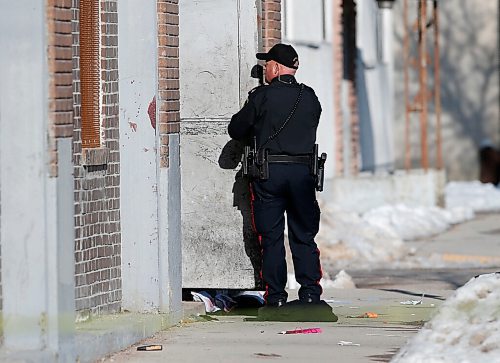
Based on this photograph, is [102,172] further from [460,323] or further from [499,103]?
[499,103]

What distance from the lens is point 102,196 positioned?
391 inches

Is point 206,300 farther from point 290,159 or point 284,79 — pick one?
point 284,79

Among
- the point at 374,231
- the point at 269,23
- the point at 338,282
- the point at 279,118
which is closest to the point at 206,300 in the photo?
the point at 279,118

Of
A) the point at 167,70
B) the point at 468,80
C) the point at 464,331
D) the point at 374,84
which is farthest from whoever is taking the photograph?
the point at 468,80

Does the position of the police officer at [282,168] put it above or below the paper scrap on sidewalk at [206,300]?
above

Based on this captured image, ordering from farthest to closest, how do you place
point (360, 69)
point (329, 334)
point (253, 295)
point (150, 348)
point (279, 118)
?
point (360, 69) < point (253, 295) < point (279, 118) < point (329, 334) < point (150, 348)

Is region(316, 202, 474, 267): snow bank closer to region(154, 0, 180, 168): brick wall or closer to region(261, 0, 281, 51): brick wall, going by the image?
region(261, 0, 281, 51): brick wall

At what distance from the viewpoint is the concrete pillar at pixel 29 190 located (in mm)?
8359

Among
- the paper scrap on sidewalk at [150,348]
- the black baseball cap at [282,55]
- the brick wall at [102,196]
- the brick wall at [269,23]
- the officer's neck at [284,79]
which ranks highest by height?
the brick wall at [269,23]

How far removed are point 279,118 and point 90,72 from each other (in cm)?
155

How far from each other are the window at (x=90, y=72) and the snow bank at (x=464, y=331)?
257 centimetres

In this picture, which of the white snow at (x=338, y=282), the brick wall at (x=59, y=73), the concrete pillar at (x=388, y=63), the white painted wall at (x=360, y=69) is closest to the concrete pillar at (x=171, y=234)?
the brick wall at (x=59, y=73)

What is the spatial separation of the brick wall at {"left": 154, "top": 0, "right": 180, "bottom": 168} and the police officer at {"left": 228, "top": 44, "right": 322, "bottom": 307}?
0.52 metres

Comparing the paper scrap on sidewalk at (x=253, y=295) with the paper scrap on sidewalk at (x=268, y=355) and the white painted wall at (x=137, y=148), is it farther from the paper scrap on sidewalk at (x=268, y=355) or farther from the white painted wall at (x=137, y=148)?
the paper scrap on sidewalk at (x=268, y=355)
